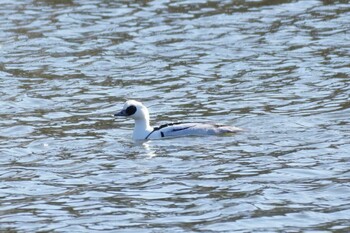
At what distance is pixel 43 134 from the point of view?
59.2ft

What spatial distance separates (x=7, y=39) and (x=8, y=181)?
11127 millimetres

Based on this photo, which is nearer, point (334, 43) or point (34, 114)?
point (34, 114)

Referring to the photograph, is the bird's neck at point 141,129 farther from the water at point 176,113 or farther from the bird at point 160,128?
the water at point 176,113

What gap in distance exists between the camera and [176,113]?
763 inches

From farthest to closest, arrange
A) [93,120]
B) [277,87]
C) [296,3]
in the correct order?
[296,3] < [277,87] < [93,120]

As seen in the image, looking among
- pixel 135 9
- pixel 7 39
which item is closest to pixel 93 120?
pixel 7 39

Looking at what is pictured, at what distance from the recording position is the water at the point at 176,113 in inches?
528

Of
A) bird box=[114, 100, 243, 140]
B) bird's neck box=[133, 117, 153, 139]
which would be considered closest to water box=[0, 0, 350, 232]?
bird box=[114, 100, 243, 140]

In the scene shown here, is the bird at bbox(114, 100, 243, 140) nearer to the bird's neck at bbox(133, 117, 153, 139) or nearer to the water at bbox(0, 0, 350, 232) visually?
the bird's neck at bbox(133, 117, 153, 139)

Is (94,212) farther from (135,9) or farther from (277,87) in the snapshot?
(135,9)

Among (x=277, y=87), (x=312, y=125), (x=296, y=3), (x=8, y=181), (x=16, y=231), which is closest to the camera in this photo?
(x=16, y=231)

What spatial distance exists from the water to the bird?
5.6 inches

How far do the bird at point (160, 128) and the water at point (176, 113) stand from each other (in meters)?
0.14

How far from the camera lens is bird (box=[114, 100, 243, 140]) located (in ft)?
57.6
